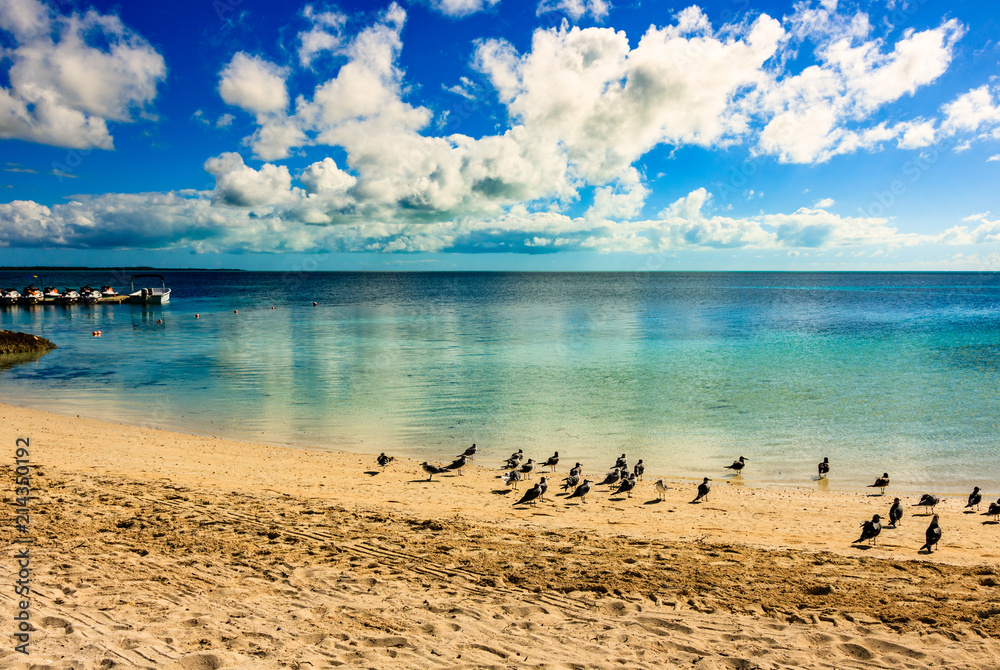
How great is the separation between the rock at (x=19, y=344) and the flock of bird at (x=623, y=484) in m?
38.9

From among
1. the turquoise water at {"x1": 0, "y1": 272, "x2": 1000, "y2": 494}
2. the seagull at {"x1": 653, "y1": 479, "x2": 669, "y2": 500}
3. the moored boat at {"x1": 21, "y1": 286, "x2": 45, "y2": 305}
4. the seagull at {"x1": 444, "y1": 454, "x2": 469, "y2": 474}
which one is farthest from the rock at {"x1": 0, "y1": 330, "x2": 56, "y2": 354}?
the moored boat at {"x1": 21, "y1": 286, "x2": 45, "y2": 305}

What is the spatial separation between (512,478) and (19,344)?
43.6 meters

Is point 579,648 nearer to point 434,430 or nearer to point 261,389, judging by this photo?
point 434,430

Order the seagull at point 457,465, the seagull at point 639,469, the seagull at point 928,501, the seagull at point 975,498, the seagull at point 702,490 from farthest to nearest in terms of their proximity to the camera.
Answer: the seagull at point 457,465 < the seagull at point 639,469 < the seagull at point 702,490 < the seagull at point 975,498 < the seagull at point 928,501

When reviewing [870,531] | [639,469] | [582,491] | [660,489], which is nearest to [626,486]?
[660,489]

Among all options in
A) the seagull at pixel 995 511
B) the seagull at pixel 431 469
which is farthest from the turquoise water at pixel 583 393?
the seagull at pixel 995 511

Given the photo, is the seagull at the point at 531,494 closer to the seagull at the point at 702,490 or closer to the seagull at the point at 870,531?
the seagull at the point at 702,490

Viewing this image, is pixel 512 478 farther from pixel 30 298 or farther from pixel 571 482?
pixel 30 298

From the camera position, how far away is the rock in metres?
38.7

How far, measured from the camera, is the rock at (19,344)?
3872 centimetres

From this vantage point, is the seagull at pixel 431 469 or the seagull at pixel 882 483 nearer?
the seagull at pixel 882 483

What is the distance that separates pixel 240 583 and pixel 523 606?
4.57 metres

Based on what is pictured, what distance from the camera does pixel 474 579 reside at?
29.4 feet

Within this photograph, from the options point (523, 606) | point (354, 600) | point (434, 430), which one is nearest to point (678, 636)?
point (523, 606)
